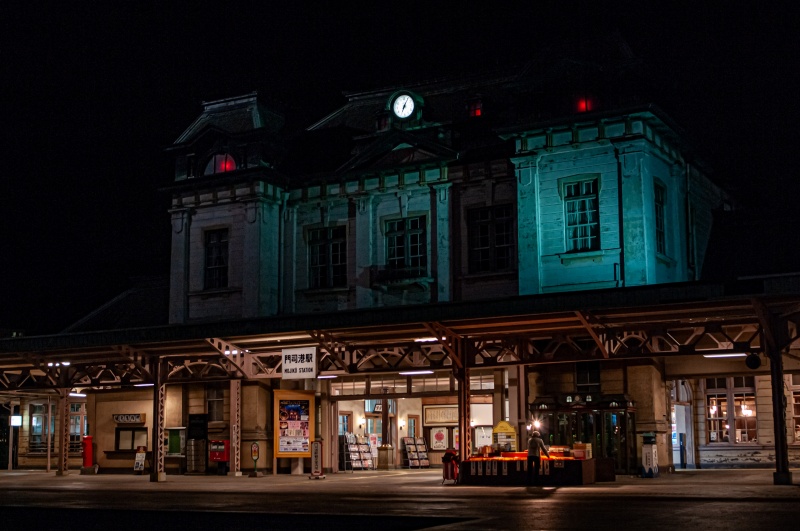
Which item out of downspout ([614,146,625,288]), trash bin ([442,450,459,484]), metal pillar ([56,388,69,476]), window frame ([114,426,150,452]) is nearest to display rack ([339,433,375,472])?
window frame ([114,426,150,452])

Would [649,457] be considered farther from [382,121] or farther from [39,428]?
[39,428]

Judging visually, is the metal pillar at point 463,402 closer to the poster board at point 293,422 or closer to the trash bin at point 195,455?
the poster board at point 293,422

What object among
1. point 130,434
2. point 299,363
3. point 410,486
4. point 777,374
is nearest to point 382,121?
point 299,363

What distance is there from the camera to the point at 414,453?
36.8 meters

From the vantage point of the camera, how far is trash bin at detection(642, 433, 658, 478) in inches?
1118

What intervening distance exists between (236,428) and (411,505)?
1547cm

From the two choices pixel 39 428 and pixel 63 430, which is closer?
pixel 63 430

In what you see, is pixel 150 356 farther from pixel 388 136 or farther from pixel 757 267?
pixel 757 267

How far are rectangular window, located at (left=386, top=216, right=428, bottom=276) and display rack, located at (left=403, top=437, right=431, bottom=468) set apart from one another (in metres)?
6.97

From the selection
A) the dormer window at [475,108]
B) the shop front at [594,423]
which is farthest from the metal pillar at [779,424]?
the dormer window at [475,108]

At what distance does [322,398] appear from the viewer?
116ft

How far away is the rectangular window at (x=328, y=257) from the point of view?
113 feet

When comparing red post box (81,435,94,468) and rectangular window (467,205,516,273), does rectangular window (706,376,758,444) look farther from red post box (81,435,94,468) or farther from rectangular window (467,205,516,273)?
red post box (81,435,94,468)

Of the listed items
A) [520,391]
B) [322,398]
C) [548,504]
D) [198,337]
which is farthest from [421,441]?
[548,504]
